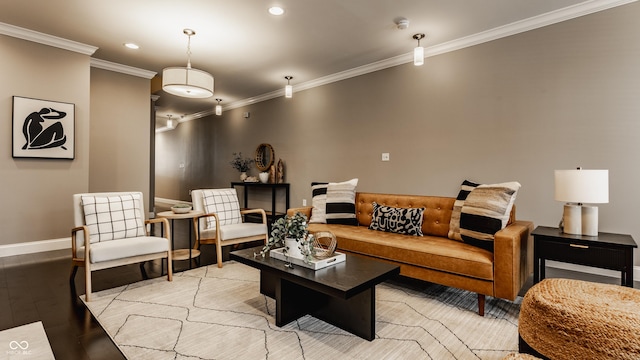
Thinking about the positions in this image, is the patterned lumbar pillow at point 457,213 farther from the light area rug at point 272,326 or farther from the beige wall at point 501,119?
the beige wall at point 501,119

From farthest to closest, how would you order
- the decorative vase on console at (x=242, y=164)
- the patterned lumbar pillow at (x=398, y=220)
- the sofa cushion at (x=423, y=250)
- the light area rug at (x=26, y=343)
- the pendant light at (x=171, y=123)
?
the pendant light at (x=171, y=123) < the decorative vase on console at (x=242, y=164) < the patterned lumbar pillow at (x=398, y=220) < the sofa cushion at (x=423, y=250) < the light area rug at (x=26, y=343)

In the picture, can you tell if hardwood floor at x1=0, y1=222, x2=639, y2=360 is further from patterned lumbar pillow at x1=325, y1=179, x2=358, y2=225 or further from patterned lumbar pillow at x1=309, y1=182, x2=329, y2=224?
patterned lumbar pillow at x1=325, y1=179, x2=358, y2=225

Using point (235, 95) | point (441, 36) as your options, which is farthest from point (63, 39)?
point (441, 36)

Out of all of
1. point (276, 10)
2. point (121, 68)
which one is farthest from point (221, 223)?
point (121, 68)

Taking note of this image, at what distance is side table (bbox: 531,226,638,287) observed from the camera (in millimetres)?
2234

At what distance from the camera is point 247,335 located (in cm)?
204

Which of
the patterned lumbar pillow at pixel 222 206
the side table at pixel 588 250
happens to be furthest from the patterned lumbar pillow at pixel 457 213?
the patterned lumbar pillow at pixel 222 206

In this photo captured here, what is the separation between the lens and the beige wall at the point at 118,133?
4.74m

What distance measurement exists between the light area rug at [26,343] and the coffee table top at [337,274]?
4.02 feet

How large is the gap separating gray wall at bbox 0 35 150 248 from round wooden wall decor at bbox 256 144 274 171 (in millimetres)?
2183

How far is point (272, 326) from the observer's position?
7.11 feet

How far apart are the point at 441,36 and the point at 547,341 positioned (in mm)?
3347

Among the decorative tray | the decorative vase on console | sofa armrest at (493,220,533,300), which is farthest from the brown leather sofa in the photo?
the decorative vase on console

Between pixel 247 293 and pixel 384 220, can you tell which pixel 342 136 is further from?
pixel 247 293
